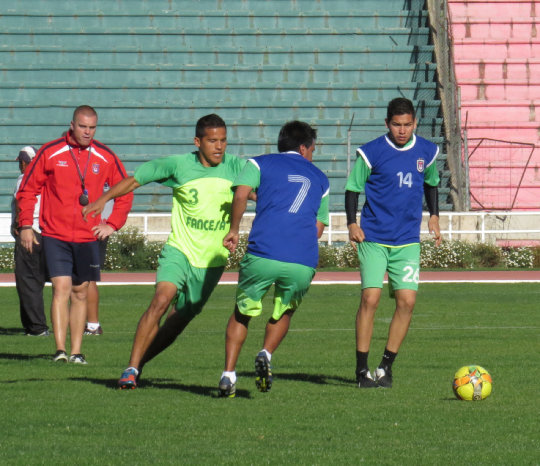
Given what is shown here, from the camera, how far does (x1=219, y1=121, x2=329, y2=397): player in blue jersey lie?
27.5 ft

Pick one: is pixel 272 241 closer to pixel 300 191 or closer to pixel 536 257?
pixel 300 191

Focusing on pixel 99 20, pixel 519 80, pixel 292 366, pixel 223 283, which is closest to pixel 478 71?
pixel 519 80

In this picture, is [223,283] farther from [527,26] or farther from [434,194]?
[527,26]

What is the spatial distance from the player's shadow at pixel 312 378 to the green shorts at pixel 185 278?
1230mm

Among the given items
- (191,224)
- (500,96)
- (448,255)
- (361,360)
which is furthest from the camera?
(500,96)

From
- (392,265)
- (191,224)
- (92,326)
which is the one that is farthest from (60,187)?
(92,326)

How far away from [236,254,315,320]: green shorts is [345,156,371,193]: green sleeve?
1108mm

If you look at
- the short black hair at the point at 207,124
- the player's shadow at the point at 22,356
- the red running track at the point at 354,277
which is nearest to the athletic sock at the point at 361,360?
the short black hair at the point at 207,124

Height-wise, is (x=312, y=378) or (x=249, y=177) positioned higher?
(x=249, y=177)

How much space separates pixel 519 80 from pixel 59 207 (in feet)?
78.8

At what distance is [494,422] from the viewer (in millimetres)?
7582

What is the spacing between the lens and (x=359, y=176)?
9.38 m

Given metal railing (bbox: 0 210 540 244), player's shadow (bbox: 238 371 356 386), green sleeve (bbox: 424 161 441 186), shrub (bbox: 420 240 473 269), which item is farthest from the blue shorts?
shrub (bbox: 420 240 473 269)

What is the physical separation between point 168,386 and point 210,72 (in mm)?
24041
